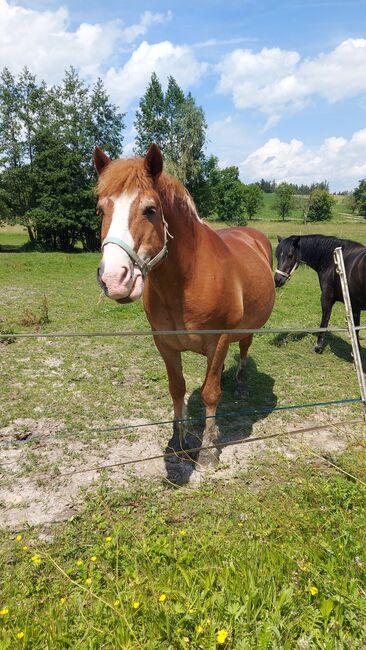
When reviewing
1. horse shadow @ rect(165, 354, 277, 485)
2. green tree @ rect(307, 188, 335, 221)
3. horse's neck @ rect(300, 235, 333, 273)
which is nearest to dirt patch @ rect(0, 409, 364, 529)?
horse shadow @ rect(165, 354, 277, 485)

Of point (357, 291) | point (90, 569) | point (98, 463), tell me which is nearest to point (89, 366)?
point (98, 463)

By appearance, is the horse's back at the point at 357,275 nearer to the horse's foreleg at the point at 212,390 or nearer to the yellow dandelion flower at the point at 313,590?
the horse's foreleg at the point at 212,390

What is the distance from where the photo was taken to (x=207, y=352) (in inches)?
124

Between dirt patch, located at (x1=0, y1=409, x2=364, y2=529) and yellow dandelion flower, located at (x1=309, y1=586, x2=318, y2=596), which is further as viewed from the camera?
dirt patch, located at (x1=0, y1=409, x2=364, y2=529)

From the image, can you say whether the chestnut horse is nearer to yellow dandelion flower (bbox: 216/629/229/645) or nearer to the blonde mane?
the blonde mane

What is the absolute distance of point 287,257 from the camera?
6828 mm

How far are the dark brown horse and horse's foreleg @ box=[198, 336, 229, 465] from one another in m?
3.34

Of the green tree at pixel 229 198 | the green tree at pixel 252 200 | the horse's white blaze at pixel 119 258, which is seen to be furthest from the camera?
the green tree at pixel 252 200

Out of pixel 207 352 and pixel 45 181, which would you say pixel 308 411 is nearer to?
pixel 207 352

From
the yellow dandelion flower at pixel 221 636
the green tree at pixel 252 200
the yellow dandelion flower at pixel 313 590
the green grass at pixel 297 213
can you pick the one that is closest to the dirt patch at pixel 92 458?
the yellow dandelion flower at pixel 313 590

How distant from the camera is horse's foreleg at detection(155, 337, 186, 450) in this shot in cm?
325

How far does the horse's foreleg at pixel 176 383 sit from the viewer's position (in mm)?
3246

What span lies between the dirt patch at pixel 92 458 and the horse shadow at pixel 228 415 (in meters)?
0.02

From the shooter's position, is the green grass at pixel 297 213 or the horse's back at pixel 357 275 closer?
the horse's back at pixel 357 275
